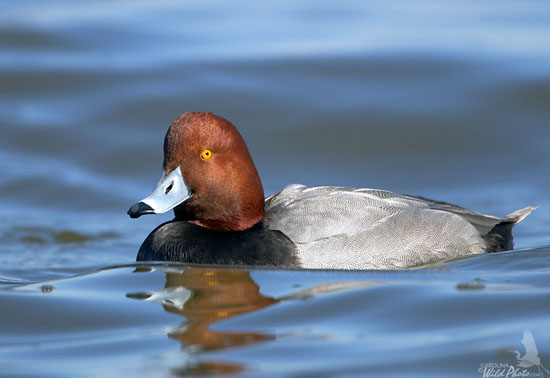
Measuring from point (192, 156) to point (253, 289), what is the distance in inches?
44.6

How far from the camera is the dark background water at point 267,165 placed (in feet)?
13.1

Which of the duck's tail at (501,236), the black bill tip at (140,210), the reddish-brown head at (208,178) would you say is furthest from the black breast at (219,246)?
the duck's tail at (501,236)

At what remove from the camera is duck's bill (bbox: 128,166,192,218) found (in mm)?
5438

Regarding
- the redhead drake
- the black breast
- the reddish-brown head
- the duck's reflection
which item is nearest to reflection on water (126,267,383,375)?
the duck's reflection

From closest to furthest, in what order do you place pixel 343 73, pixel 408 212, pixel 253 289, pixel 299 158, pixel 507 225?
pixel 253 289 → pixel 408 212 → pixel 507 225 → pixel 299 158 → pixel 343 73

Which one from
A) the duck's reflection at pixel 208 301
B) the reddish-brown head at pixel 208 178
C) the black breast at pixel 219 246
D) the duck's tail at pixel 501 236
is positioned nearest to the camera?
the duck's reflection at pixel 208 301

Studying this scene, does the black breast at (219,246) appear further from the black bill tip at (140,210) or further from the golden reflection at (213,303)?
the black bill tip at (140,210)

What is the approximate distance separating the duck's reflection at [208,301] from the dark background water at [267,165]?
0.02 m

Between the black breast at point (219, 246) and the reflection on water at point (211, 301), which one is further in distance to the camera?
the black breast at point (219, 246)

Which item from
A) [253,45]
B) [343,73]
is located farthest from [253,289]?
[253,45]

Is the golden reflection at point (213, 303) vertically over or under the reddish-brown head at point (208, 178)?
under

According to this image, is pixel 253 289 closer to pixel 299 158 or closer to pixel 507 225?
pixel 507 225

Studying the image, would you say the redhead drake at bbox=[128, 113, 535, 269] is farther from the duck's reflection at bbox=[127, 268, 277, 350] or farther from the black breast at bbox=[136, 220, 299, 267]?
the duck's reflection at bbox=[127, 268, 277, 350]

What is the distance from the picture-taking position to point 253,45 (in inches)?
449
